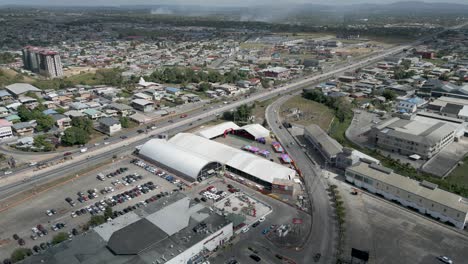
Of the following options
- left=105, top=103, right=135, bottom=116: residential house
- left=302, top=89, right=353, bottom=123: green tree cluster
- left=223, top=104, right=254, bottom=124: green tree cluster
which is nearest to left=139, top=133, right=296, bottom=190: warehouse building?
left=223, top=104, right=254, bottom=124: green tree cluster

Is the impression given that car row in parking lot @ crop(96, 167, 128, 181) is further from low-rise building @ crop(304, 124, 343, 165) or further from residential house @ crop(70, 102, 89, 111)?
residential house @ crop(70, 102, 89, 111)

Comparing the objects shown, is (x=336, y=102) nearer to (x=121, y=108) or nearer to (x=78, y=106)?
(x=121, y=108)

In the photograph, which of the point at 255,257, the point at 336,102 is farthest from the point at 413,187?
the point at 336,102

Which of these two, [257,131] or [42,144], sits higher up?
[257,131]

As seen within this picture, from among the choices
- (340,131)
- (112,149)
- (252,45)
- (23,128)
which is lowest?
(112,149)

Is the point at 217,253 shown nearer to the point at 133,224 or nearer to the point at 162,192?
the point at 133,224
